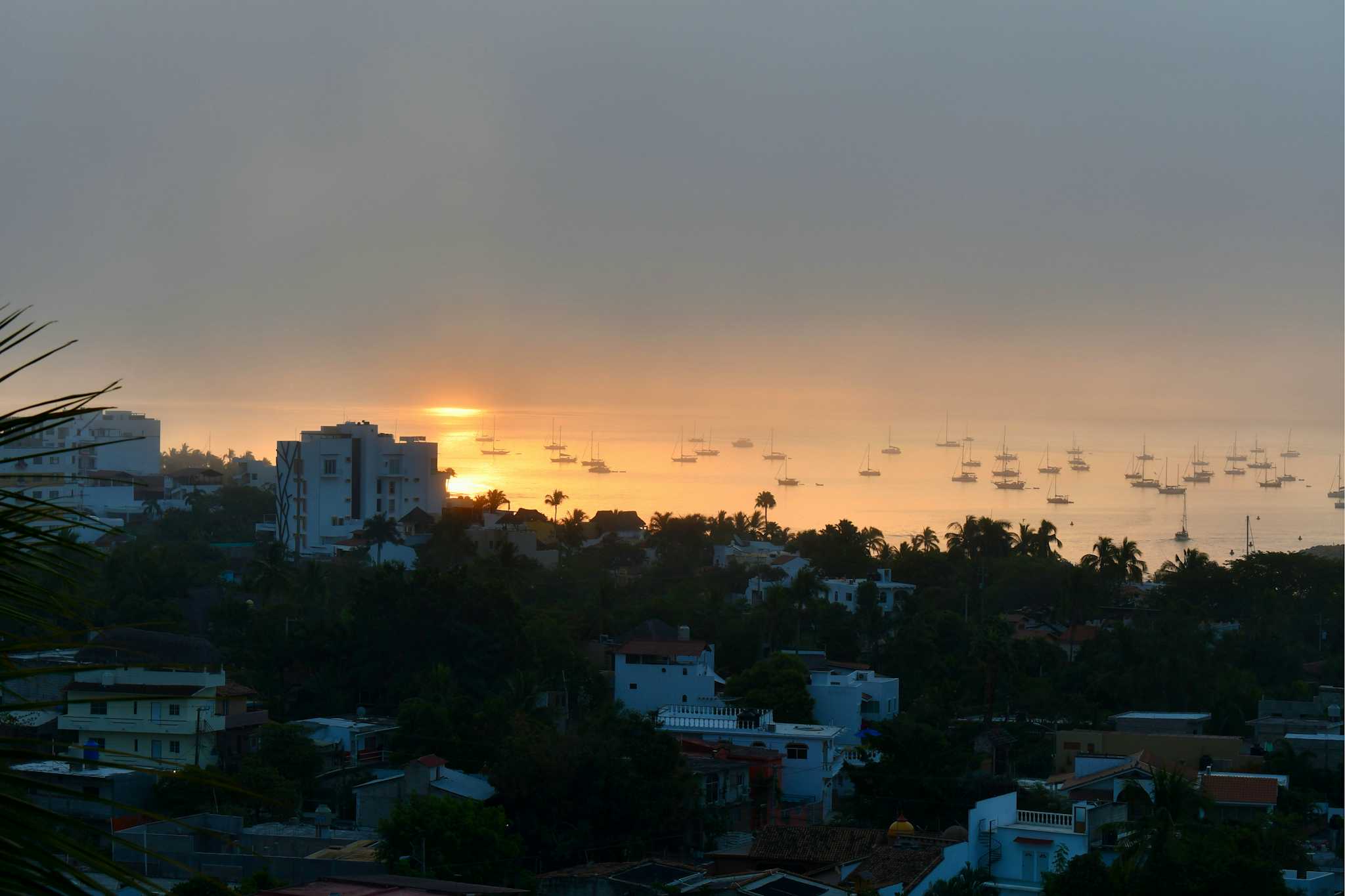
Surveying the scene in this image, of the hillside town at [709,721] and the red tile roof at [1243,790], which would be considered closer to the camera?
the hillside town at [709,721]

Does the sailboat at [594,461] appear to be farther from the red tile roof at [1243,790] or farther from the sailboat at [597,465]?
the red tile roof at [1243,790]

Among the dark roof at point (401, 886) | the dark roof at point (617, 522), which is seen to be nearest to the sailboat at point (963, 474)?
the dark roof at point (617, 522)

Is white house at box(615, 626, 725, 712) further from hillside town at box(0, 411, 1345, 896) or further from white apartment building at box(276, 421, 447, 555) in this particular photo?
white apartment building at box(276, 421, 447, 555)

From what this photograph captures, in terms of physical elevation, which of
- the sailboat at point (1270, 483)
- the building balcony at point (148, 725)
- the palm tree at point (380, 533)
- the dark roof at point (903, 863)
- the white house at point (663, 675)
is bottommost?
the dark roof at point (903, 863)

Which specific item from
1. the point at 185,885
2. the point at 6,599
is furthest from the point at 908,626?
the point at 6,599

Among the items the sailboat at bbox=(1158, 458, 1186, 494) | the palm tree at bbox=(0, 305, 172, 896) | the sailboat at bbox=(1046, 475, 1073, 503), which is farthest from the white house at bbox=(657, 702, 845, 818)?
the sailboat at bbox=(1158, 458, 1186, 494)

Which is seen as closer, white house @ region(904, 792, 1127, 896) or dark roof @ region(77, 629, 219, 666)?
white house @ region(904, 792, 1127, 896)
